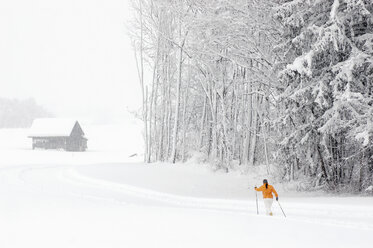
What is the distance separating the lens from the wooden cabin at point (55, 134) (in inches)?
2662

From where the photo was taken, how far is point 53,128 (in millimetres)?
68438

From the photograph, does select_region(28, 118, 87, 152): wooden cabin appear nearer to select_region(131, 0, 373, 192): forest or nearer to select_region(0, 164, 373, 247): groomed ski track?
select_region(131, 0, 373, 192): forest

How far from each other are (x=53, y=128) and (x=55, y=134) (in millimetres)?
1384

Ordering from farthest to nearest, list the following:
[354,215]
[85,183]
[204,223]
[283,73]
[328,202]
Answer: [85,183] → [283,73] → [328,202] → [354,215] → [204,223]

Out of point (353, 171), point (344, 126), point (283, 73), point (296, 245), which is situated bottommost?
point (296, 245)

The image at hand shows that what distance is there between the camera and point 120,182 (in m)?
20.4

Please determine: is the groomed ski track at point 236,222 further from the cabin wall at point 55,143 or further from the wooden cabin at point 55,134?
the cabin wall at point 55,143

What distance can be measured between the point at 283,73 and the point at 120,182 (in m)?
9.86

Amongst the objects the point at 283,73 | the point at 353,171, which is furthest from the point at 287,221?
the point at 353,171

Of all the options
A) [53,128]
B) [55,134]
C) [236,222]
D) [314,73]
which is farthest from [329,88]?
[53,128]

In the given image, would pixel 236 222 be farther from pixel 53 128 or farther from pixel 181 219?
pixel 53 128

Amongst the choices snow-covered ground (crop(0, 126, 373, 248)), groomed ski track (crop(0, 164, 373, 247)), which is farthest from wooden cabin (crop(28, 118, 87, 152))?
groomed ski track (crop(0, 164, 373, 247))

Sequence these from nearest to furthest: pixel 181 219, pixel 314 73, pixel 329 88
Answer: pixel 181 219
pixel 329 88
pixel 314 73

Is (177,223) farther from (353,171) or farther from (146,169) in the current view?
(146,169)
